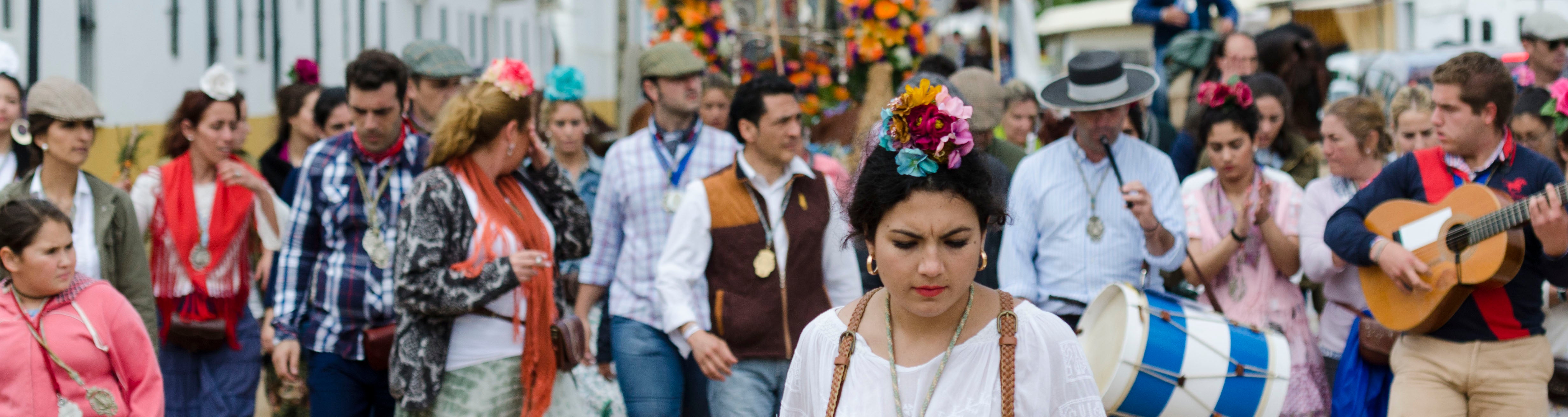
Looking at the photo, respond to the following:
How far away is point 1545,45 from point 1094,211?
3744 millimetres

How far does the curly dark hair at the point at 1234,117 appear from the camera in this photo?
18.3ft

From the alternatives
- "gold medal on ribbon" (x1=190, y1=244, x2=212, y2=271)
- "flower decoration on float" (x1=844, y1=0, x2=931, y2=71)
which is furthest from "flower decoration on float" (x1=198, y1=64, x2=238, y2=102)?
"flower decoration on float" (x1=844, y1=0, x2=931, y2=71)

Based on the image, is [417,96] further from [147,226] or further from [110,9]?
[110,9]

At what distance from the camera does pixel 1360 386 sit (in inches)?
203

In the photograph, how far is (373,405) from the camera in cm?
525

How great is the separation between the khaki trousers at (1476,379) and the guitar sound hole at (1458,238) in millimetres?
331

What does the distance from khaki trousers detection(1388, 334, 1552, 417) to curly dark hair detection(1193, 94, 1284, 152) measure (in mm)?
1173

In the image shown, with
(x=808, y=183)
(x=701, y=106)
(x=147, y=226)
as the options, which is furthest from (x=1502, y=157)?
(x=147, y=226)

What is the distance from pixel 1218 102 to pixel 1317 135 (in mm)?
2553

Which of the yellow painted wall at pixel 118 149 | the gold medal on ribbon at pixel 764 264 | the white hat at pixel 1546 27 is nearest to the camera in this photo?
the gold medal on ribbon at pixel 764 264

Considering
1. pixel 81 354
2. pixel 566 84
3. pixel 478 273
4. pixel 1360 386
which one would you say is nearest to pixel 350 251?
pixel 478 273

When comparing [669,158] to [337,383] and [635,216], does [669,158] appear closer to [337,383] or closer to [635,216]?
[635,216]

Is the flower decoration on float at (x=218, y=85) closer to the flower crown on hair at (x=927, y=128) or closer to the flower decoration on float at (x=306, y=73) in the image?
the flower decoration on float at (x=306, y=73)

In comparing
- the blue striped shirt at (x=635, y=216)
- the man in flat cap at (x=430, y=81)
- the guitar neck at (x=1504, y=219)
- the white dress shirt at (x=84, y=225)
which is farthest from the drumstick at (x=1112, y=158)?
the white dress shirt at (x=84, y=225)
